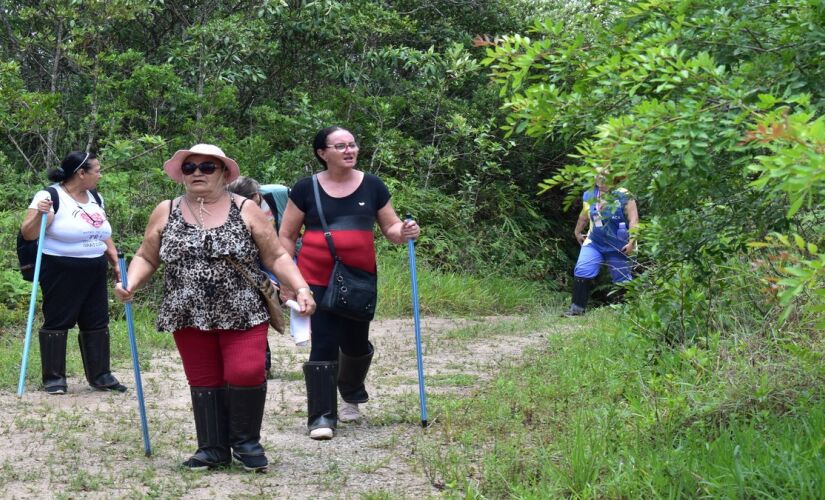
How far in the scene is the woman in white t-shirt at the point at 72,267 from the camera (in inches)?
325

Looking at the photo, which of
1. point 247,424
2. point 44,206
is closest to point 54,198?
point 44,206

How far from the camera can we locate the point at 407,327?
11984 mm

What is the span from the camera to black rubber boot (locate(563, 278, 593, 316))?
1284 centimetres

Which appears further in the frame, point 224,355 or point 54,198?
point 54,198

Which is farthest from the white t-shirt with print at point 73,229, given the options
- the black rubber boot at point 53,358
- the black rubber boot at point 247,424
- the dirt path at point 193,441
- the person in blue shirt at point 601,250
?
the person in blue shirt at point 601,250

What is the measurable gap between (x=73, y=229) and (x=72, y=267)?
29 cm

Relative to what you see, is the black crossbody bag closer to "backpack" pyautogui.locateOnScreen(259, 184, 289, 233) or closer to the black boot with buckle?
the black boot with buckle

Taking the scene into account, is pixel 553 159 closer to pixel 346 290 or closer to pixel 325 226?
pixel 325 226

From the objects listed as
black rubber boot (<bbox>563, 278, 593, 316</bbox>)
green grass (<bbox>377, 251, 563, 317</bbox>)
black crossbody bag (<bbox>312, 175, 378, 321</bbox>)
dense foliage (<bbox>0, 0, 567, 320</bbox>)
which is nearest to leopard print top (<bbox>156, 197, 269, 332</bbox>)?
black crossbody bag (<bbox>312, 175, 378, 321</bbox>)

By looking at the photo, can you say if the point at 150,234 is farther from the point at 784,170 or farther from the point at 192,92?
the point at 192,92

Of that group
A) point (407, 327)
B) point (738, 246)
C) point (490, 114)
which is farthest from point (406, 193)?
point (738, 246)

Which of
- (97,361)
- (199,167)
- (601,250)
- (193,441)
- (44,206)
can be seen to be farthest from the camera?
(601,250)

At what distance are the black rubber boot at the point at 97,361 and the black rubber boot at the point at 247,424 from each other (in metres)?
2.65

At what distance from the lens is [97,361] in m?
8.44
